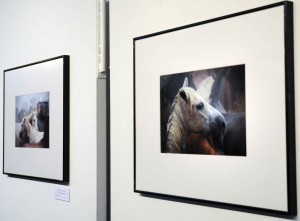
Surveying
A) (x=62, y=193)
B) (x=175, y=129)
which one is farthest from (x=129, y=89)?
(x=62, y=193)

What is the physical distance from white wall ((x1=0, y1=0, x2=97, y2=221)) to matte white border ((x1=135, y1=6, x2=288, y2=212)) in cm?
40

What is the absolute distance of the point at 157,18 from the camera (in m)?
1.72

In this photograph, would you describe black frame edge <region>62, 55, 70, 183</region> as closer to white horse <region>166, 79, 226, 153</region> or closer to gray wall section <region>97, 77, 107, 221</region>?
gray wall section <region>97, 77, 107, 221</region>

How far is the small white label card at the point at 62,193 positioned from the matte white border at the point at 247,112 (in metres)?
0.59

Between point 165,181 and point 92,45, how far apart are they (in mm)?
853

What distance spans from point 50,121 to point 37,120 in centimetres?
14

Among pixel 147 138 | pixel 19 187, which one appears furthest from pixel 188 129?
pixel 19 187

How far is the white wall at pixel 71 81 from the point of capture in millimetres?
2057

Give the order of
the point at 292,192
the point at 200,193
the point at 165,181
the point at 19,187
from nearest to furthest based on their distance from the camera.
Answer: the point at 292,192 < the point at 200,193 < the point at 165,181 < the point at 19,187

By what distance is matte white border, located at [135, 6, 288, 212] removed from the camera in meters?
1.27

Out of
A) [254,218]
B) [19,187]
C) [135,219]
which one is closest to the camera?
[254,218]

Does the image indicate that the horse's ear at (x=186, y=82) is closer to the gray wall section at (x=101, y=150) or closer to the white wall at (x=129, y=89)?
the white wall at (x=129, y=89)

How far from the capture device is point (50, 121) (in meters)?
2.27

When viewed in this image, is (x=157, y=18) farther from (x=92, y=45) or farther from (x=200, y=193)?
(x=200, y=193)
